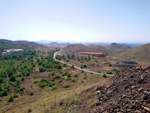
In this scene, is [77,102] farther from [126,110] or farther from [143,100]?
[143,100]

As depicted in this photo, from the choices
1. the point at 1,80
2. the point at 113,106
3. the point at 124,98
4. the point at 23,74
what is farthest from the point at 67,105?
the point at 23,74

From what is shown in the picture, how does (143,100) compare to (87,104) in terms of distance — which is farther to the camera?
(87,104)

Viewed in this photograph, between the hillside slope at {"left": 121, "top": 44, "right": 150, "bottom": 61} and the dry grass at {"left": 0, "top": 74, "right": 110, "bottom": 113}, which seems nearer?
the dry grass at {"left": 0, "top": 74, "right": 110, "bottom": 113}

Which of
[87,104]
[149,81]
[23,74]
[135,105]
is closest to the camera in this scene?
[135,105]

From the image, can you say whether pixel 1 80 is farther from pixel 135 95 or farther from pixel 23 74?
pixel 135 95

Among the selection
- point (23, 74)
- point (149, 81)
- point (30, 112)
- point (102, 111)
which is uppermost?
point (149, 81)

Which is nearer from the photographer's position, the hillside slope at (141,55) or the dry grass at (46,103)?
the dry grass at (46,103)

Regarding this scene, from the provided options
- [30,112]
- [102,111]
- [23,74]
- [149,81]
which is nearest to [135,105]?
[102,111]

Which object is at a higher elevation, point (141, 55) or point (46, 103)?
point (46, 103)

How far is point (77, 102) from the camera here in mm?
8445

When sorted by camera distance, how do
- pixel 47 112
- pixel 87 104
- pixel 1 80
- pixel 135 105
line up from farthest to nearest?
pixel 1 80 → pixel 47 112 → pixel 87 104 → pixel 135 105

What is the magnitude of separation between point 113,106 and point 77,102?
3.30 meters

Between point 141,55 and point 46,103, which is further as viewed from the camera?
point 141,55

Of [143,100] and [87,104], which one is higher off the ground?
[143,100]
